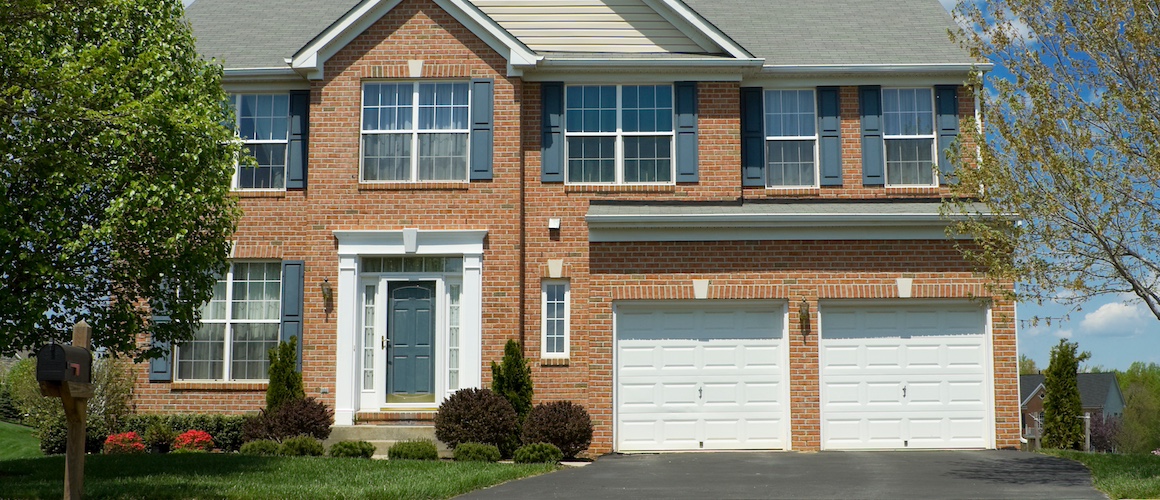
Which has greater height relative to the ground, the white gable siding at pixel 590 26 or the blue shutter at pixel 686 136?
the white gable siding at pixel 590 26

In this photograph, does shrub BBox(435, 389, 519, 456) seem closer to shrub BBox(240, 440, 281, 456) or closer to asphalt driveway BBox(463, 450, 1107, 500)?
asphalt driveway BBox(463, 450, 1107, 500)

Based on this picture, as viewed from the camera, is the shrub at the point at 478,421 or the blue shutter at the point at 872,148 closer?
the shrub at the point at 478,421

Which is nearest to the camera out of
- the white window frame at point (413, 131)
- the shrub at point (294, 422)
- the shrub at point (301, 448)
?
the shrub at point (301, 448)

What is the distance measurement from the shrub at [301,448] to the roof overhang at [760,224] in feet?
17.3

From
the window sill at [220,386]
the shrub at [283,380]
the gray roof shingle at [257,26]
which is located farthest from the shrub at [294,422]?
the gray roof shingle at [257,26]

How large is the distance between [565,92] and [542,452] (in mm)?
6062

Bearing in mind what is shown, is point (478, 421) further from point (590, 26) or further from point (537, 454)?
point (590, 26)

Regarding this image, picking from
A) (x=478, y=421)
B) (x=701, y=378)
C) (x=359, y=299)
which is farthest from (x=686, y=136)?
(x=359, y=299)

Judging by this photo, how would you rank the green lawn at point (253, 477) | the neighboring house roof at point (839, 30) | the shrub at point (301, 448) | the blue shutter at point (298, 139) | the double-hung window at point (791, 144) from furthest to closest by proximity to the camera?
the neighboring house roof at point (839, 30)
the double-hung window at point (791, 144)
the blue shutter at point (298, 139)
the shrub at point (301, 448)
the green lawn at point (253, 477)

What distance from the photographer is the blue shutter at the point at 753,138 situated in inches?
728

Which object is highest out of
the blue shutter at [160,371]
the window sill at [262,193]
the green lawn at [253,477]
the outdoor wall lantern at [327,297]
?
the window sill at [262,193]

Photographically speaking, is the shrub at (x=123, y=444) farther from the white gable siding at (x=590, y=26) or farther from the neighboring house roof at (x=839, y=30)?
the neighboring house roof at (x=839, y=30)

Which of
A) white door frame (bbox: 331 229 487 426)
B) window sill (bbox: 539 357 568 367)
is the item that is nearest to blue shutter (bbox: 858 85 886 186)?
window sill (bbox: 539 357 568 367)

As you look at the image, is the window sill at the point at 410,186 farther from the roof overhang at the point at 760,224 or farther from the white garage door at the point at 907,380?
the white garage door at the point at 907,380
